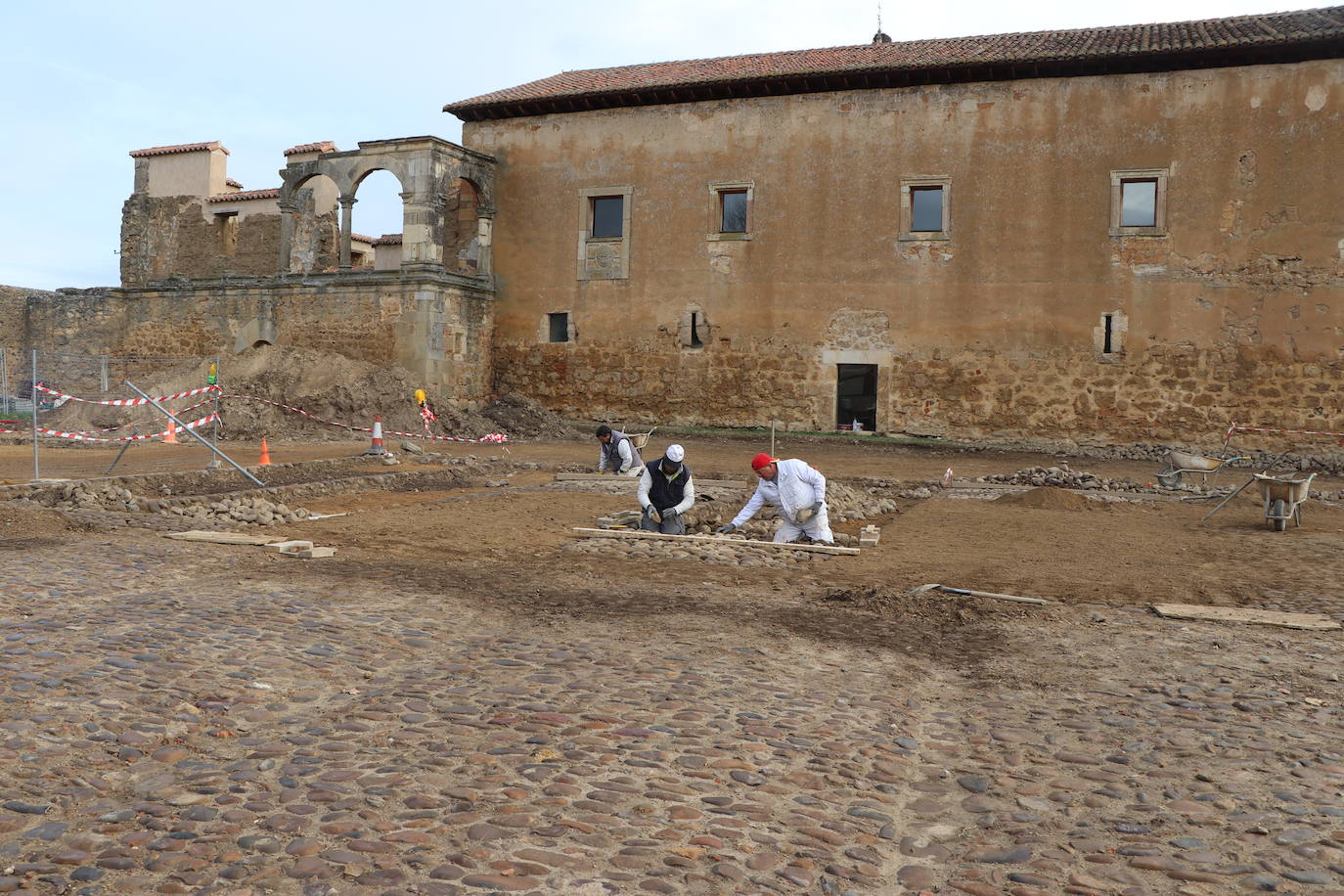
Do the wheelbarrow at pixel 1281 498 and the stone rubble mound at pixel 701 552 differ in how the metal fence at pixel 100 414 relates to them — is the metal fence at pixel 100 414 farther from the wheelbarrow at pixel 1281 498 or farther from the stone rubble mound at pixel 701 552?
the wheelbarrow at pixel 1281 498

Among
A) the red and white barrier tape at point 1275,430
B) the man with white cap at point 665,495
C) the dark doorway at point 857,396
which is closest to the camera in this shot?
the man with white cap at point 665,495

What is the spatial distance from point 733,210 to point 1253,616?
64.1ft

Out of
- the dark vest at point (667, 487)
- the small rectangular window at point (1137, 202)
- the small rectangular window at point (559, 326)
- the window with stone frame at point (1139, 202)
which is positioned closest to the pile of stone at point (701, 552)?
the dark vest at point (667, 487)

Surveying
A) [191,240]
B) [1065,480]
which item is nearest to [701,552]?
[1065,480]

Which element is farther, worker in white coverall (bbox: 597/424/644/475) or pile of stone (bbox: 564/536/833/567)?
worker in white coverall (bbox: 597/424/644/475)

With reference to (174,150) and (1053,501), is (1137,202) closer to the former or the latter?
(1053,501)

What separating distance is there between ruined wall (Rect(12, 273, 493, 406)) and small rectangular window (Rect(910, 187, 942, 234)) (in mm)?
10718

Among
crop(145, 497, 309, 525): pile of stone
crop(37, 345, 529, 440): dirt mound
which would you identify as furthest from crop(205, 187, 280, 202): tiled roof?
crop(145, 497, 309, 525): pile of stone

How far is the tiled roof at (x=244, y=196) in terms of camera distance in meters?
32.0

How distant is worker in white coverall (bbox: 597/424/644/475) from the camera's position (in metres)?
15.4

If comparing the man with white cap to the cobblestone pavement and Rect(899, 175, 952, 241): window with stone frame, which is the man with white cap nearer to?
the cobblestone pavement

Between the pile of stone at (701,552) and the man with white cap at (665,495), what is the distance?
21.0 inches

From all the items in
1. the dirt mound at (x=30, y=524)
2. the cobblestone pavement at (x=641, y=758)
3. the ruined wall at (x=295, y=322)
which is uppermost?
the ruined wall at (x=295, y=322)

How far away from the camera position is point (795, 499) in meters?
10.3
